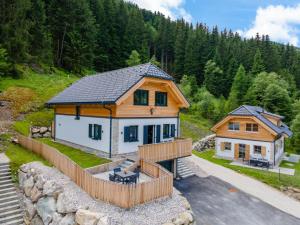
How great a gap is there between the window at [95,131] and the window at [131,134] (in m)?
2.15

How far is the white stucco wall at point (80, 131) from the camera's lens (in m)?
19.1

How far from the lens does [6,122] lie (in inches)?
1039

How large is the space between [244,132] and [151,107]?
15065 mm

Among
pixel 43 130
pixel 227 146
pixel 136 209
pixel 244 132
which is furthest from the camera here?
pixel 227 146

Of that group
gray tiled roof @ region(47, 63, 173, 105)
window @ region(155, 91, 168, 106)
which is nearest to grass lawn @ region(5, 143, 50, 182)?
gray tiled roof @ region(47, 63, 173, 105)

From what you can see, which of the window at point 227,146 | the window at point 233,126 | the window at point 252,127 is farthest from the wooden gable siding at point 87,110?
the window at point 227,146

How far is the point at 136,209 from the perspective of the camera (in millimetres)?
11594

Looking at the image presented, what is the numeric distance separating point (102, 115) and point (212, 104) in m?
38.1

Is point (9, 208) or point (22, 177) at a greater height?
point (22, 177)

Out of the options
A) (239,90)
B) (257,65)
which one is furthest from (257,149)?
(257,65)

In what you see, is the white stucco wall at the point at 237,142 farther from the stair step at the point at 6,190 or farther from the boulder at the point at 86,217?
the stair step at the point at 6,190

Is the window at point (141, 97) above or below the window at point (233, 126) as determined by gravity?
above

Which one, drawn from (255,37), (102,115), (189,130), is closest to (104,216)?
(102,115)

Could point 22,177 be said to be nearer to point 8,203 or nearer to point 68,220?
point 8,203
